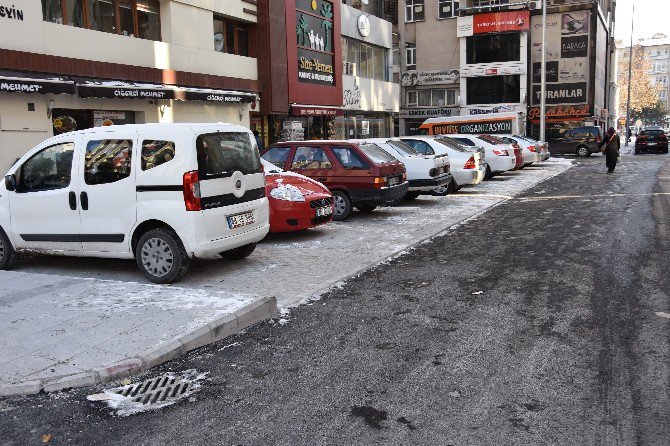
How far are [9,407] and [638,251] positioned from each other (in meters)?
7.96

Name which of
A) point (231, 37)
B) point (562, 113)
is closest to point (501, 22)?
point (562, 113)

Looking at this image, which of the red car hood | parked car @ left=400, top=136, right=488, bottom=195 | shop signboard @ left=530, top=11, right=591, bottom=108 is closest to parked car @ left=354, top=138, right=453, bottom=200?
parked car @ left=400, top=136, right=488, bottom=195

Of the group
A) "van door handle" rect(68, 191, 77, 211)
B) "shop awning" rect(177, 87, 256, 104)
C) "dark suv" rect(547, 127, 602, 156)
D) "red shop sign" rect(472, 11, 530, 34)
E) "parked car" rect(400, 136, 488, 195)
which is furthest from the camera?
"red shop sign" rect(472, 11, 530, 34)

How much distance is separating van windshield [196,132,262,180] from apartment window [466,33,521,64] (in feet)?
146

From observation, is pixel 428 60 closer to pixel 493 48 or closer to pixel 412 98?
pixel 412 98

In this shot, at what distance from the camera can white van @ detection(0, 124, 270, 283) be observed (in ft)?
23.5

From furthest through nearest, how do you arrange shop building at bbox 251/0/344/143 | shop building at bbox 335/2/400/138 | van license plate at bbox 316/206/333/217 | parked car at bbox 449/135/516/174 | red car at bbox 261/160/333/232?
shop building at bbox 335/2/400/138 < shop building at bbox 251/0/344/143 < parked car at bbox 449/135/516/174 < van license plate at bbox 316/206/333/217 < red car at bbox 261/160/333/232

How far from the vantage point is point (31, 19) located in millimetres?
15039

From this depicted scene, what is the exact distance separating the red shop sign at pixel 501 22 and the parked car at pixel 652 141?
1264cm

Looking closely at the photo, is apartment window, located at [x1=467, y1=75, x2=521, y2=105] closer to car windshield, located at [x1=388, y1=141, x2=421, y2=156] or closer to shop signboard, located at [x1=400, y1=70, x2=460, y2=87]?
shop signboard, located at [x1=400, y1=70, x2=460, y2=87]

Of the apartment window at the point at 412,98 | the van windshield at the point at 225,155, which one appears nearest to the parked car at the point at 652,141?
the apartment window at the point at 412,98

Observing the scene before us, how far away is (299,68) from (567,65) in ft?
99.2

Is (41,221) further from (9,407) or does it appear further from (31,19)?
(31,19)

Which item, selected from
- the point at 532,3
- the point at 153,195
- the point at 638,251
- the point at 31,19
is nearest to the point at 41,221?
the point at 153,195
